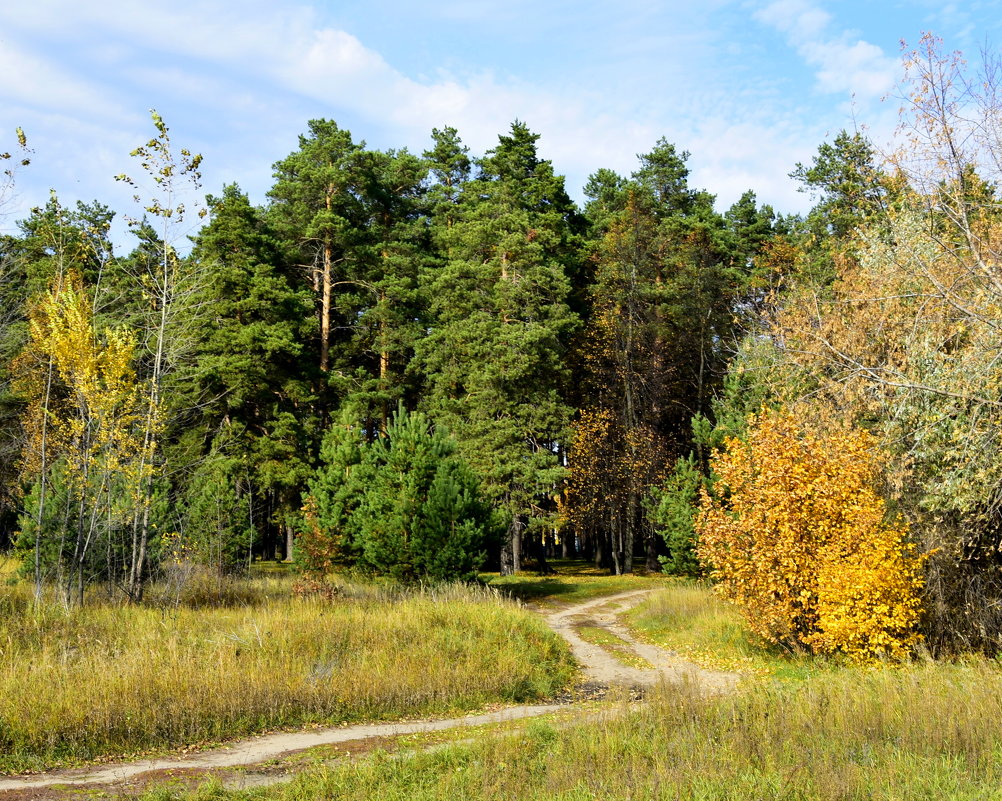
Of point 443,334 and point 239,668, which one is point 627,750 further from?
point 443,334

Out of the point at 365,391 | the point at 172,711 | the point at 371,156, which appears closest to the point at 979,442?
the point at 172,711

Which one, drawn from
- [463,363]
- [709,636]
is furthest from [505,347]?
[709,636]

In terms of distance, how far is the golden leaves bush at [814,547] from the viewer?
12.1 metres

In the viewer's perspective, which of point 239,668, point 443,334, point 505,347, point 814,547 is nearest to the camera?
point 239,668

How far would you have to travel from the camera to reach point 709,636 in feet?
53.7

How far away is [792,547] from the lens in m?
13.2

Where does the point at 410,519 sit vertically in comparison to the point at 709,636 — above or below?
above

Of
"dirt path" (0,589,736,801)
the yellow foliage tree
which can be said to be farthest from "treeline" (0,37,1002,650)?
"dirt path" (0,589,736,801)

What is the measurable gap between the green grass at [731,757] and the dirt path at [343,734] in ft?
4.40

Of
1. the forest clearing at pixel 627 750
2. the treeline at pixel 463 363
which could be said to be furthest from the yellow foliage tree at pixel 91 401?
the forest clearing at pixel 627 750

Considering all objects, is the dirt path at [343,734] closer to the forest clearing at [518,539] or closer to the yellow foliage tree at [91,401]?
the forest clearing at [518,539]

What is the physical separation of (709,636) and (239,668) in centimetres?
1004

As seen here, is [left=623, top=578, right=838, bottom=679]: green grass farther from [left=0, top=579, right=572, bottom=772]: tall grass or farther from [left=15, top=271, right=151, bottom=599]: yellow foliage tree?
[left=15, top=271, right=151, bottom=599]: yellow foliage tree

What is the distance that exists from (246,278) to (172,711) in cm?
2600
